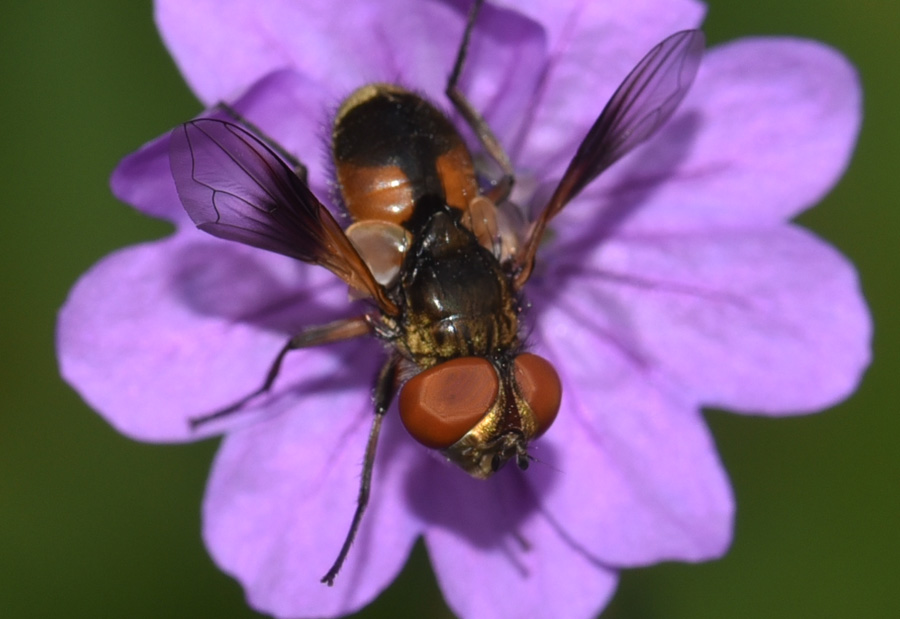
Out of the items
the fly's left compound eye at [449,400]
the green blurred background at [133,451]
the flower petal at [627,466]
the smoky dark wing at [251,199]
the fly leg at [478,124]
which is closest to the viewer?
the smoky dark wing at [251,199]

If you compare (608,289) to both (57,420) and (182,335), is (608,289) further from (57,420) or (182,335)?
(57,420)

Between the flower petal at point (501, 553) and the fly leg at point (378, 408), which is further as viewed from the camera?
the flower petal at point (501, 553)

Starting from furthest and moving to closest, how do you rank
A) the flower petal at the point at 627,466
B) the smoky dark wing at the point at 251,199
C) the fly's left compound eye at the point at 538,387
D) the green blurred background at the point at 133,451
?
1. the green blurred background at the point at 133,451
2. the flower petal at the point at 627,466
3. the fly's left compound eye at the point at 538,387
4. the smoky dark wing at the point at 251,199

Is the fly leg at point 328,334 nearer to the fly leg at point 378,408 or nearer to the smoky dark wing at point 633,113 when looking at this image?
the fly leg at point 378,408

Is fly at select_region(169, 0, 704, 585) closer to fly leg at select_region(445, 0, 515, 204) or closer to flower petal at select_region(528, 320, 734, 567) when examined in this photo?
fly leg at select_region(445, 0, 515, 204)

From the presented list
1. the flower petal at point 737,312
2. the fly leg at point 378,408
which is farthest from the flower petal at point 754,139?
the fly leg at point 378,408

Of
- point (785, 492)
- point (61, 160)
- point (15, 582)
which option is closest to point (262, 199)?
point (61, 160)

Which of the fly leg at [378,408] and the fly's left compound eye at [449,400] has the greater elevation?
the fly's left compound eye at [449,400]

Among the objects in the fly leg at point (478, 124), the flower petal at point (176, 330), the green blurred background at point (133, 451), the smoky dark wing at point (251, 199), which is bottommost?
the green blurred background at point (133, 451)

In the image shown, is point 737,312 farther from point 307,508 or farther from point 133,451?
point 133,451
